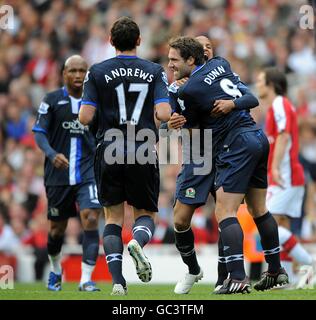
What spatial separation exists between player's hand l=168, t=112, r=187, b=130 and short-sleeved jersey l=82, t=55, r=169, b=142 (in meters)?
0.19

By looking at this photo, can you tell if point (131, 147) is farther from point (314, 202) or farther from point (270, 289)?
point (314, 202)

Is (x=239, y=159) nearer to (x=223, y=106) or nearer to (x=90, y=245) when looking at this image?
(x=223, y=106)

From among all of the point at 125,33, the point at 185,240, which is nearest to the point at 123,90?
the point at 125,33

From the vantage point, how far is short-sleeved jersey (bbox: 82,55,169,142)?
30.2ft

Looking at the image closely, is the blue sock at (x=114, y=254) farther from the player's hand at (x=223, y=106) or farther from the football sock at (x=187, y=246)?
the player's hand at (x=223, y=106)

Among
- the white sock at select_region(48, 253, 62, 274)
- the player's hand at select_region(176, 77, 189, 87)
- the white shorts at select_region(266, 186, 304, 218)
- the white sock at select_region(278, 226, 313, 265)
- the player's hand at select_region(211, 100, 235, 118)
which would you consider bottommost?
the white sock at select_region(48, 253, 62, 274)

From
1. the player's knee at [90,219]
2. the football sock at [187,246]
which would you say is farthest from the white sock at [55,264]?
the football sock at [187,246]

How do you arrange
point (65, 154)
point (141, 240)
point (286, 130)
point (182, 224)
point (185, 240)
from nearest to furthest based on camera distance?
point (141, 240)
point (182, 224)
point (185, 240)
point (65, 154)
point (286, 130)

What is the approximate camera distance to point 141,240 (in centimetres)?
905

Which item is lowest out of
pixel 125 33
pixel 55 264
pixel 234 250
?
pixel 55 264

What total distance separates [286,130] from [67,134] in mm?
2642

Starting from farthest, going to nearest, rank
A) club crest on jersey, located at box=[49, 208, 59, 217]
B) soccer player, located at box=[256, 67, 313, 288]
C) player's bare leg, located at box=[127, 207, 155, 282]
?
soccer player, located at box=[256, 67, 313, 288] < club crest on jersey, located at box=[49, 208, 59, 217] < player's bare leg, located at box=[127, 207, 155, 282]

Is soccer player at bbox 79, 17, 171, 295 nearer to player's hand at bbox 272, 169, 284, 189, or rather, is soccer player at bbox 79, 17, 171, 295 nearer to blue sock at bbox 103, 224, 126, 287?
blue sock at bbox 103, 224, 126, 287

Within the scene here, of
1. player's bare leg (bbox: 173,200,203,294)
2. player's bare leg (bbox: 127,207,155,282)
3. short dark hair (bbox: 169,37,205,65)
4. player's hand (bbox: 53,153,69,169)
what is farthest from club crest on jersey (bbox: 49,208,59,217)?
short dark hair (bbox: 169,37,205,65)
